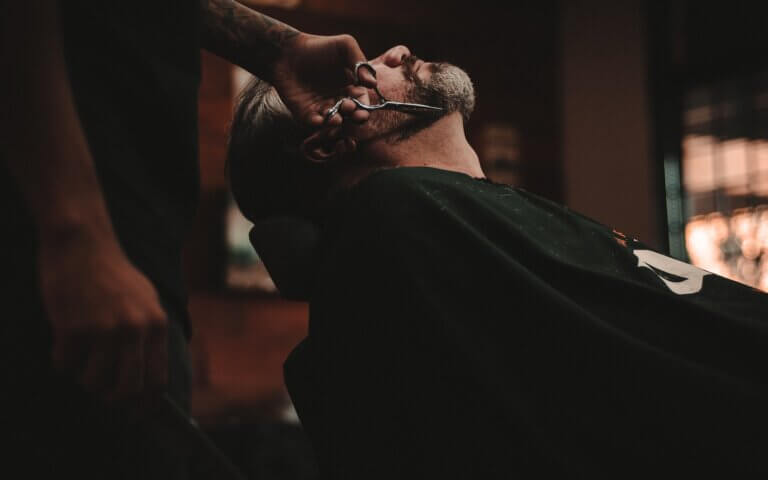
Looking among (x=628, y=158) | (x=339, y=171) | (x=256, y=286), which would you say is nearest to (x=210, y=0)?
(x=339, y=171)

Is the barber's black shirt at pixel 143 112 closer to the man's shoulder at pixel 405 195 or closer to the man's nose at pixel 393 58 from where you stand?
the man's shoulder at pixel 405 195

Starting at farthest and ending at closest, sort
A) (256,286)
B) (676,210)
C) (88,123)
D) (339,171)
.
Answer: (676,210), (256,286), (339,171), (88,123)

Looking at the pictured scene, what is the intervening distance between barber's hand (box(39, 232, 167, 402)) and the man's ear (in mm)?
585

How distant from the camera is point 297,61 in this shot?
0.93 metres

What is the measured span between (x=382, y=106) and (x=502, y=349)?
1.53ft

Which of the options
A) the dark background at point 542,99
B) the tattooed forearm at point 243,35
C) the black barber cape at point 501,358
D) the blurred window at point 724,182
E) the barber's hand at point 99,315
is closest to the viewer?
the barber's hand at point 99,315

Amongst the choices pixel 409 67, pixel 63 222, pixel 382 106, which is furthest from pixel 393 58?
pixel 63 222

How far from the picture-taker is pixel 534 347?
2.22 feet

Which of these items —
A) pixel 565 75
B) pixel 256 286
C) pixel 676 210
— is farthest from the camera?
pixel 565 75

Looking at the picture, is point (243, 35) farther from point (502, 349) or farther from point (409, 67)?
point (502, 349)

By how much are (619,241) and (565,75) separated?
2897 millimetres

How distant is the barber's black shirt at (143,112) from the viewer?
19.5 inches

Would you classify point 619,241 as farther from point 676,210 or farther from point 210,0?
point 676,210

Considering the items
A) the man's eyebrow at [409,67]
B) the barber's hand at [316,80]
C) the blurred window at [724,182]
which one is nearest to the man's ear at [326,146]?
the barber's hand at [316,80]
